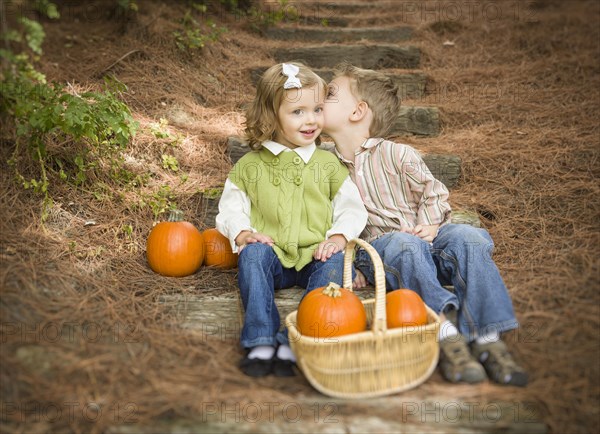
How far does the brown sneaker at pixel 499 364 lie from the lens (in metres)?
2.02

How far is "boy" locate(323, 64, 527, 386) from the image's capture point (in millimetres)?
2207

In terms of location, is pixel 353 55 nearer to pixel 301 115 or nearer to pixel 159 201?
pixel 301 115

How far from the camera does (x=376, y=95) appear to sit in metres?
3.02

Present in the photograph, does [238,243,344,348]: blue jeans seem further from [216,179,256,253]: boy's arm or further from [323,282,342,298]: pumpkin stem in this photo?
[323,282,342,298]: pumpkin stem

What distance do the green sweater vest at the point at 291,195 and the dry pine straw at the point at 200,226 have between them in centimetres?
41

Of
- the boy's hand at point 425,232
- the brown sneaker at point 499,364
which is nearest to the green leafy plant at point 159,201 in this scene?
the boy's hand at point 425,232

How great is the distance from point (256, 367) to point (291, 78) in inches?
57.4

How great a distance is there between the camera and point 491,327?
88.7 inches

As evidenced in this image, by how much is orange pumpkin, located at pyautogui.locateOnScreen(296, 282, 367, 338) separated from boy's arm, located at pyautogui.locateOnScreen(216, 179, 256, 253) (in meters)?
0.69

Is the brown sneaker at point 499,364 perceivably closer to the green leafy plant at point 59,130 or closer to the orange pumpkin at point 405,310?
the orange pumpkin at point 405,310

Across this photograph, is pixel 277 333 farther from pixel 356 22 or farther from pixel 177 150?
pixel 356 22

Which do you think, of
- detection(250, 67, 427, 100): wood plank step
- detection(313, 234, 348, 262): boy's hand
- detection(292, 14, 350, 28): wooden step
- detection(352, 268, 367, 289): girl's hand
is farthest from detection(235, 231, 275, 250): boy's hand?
detection(292, 14, 350, 28): wooden step

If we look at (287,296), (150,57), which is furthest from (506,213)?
(150,57)

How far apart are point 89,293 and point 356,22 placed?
536 centimetres
